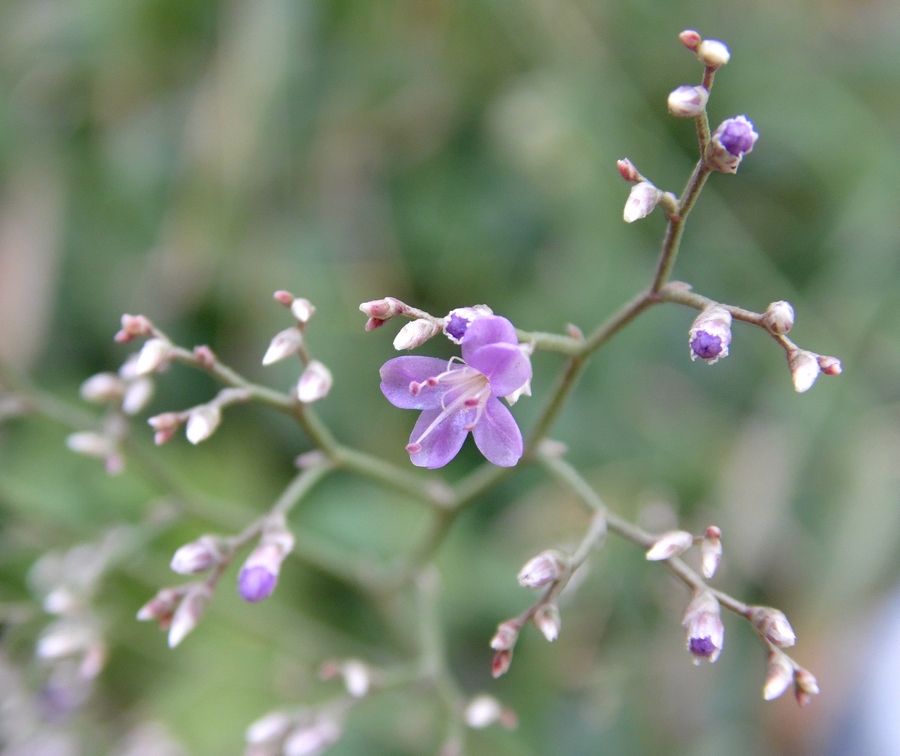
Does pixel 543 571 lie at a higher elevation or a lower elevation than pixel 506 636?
higher

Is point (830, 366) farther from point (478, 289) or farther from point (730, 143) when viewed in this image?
point (478, 289)

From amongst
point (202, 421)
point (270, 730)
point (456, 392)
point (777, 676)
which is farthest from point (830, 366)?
point (270, 730)

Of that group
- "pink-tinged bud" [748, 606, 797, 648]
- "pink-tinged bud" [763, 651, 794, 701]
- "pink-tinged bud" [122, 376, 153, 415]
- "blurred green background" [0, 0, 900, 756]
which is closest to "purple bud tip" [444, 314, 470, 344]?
"pink-tinged bud" [748, 606, 797, 648]

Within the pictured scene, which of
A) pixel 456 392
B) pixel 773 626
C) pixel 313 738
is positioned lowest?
pixel 313 738

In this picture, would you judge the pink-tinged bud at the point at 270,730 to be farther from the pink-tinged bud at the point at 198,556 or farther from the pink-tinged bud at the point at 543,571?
the pink-tinged bud at the point at 543,571

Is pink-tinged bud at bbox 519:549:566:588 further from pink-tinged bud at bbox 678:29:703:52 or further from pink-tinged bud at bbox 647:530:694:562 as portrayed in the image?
pink-tinged bud at bbox 678:29:703:52

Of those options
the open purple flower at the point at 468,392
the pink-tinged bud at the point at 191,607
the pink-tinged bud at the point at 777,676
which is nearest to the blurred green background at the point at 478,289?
the pink-tinged bud at the point at 191,607

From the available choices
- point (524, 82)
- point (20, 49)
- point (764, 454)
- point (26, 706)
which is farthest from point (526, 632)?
point (20, 49)

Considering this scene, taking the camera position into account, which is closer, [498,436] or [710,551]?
[498,436]
